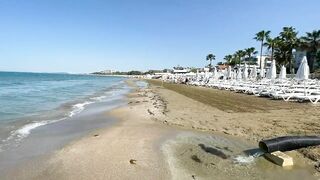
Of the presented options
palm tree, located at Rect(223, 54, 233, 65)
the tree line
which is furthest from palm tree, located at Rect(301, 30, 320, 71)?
palm tree, located at Rect(223, 54, 233, 65)

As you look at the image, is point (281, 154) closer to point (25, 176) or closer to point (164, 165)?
point (164, 165)

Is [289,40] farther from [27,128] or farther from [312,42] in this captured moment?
[27,128]

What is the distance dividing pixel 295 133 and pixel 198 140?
3.30 metres

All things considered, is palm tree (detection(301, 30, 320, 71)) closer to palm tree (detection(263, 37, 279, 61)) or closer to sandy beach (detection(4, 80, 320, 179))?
palm tree (detection(263, 37, 279, 61))

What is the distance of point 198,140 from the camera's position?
1002 centimetres

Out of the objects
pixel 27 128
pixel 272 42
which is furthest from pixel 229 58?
pixel 27 128

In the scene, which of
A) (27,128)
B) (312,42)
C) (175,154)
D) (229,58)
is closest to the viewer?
(175,154)

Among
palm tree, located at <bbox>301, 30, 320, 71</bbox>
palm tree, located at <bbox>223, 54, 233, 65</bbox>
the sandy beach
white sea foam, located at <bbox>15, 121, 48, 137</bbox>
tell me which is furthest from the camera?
palm tree, located at <bbox>223, 54, 233, 65</bbox>

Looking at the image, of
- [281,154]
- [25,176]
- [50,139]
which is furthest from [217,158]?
[50,139]

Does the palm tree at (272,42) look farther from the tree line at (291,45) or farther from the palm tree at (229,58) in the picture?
the palm tree at (229,58)

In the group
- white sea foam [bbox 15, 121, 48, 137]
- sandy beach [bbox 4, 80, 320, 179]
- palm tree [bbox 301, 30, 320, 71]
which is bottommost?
white sea foam [bbox 15, 121, 48, 137]

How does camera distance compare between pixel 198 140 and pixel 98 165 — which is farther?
pixel 198 140

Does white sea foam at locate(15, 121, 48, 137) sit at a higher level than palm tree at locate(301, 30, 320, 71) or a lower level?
lower

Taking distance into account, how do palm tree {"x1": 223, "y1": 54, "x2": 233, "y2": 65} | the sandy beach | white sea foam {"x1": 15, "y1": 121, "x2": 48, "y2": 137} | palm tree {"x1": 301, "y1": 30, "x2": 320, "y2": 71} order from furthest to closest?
palm tree {"x1": 223, "y1": 54, "x2": 233, "y2": 65}, palm tree {"x1": 301, "y1": 30, "x2": 320, "y2": 71}, white sea foam {"x1": 15, "y1": 121, "x2": 48, "y2": 137}, the sandy beach
